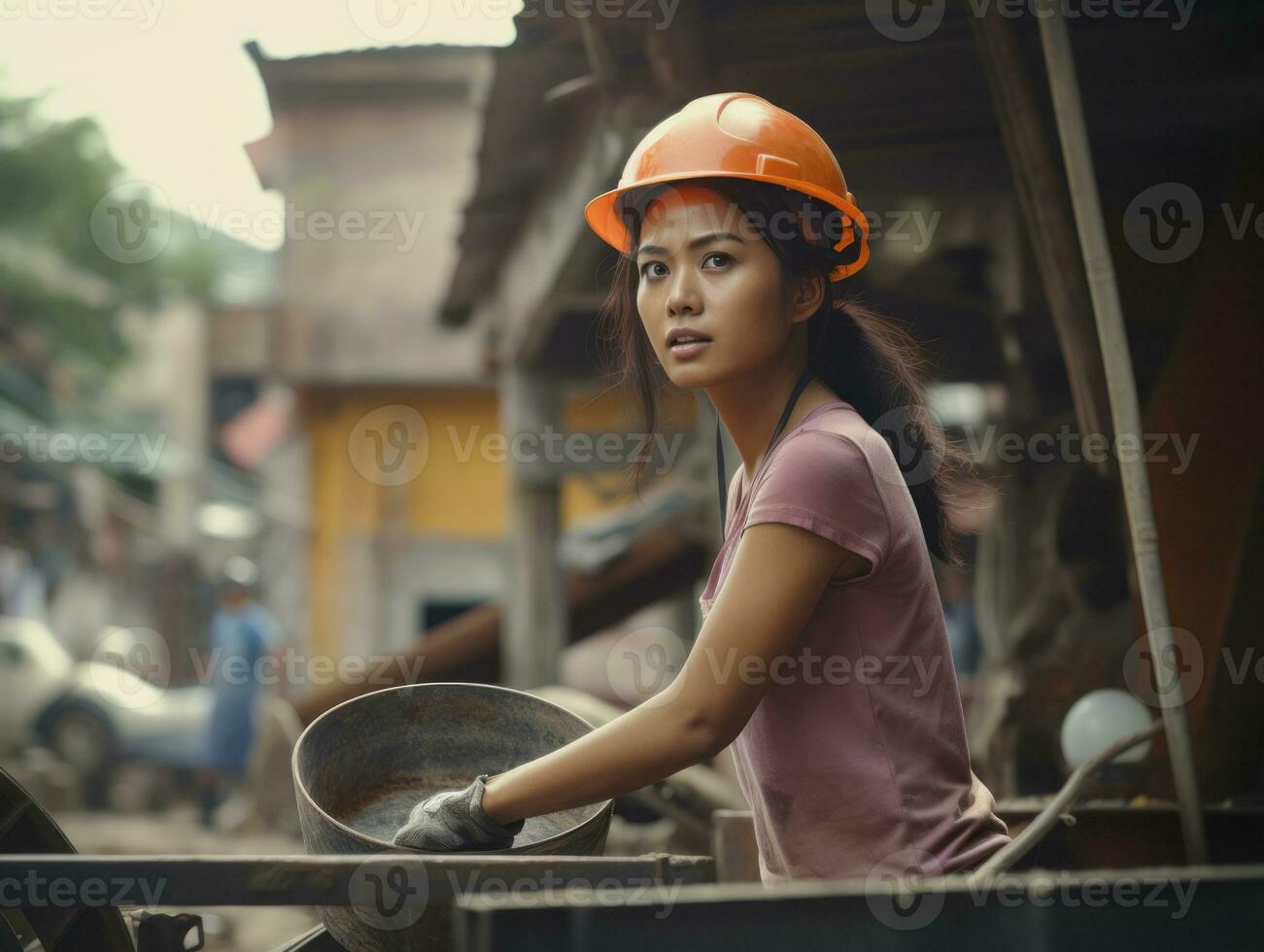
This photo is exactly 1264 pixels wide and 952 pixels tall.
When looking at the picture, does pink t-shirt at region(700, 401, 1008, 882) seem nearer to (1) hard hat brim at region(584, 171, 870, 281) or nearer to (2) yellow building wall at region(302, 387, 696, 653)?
(1) hard hat brim at region(584, 171, 870, 281)

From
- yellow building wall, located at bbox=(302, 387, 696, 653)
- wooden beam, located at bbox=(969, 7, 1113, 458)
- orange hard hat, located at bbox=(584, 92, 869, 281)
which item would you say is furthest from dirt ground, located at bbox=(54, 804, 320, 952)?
yellow building wall, located at bbox=(302, 387, 696, 653)

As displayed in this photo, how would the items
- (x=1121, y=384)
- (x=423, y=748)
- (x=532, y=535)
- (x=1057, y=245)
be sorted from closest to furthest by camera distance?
(x=423, y=748)
(x=1121, y=384)
(x=1057, y=245)
(x=532, y=535)

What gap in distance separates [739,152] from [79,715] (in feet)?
40.5

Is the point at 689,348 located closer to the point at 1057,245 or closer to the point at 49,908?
the point at 49,908

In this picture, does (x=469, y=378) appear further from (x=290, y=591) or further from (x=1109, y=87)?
(x=1109, y=87)

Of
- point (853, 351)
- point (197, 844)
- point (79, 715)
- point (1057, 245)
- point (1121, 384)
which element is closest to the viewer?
point (853, 351)

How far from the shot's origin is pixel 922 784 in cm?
187

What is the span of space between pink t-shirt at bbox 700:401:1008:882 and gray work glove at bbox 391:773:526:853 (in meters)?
0.39

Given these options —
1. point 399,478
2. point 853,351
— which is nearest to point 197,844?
point 853,351

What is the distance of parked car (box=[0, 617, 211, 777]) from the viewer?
12.7 m

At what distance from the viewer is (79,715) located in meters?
12.8

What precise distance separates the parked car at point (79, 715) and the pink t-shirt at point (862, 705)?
1142cm

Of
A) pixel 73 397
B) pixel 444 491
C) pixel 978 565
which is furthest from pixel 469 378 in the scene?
pixel 978 565

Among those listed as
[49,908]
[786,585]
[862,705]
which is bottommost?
[49,908]
